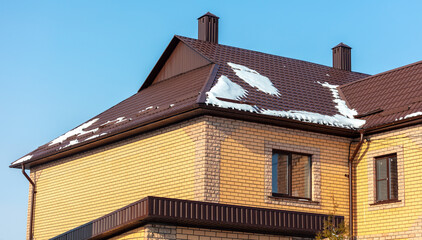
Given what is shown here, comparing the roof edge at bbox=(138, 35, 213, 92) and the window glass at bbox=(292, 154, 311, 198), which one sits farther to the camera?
the roof edge at bbox=(138, 35, 213, 92)

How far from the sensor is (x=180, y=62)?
79.9ft

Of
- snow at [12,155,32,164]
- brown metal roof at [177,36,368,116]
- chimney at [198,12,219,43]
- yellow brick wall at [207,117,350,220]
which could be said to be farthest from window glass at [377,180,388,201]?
snow at [12,155,32,164]

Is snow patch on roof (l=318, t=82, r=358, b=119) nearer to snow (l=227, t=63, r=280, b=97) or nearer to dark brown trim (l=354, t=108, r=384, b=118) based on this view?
dark brown trim (l=354, t=108, r=384, b=118)

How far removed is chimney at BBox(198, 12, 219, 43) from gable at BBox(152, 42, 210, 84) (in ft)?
3.87

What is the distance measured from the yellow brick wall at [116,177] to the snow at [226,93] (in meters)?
0.73

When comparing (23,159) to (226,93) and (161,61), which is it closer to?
(161,61)

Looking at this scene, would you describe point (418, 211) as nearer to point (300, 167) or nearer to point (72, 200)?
point (300, 167)

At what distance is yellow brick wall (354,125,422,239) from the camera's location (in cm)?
1902

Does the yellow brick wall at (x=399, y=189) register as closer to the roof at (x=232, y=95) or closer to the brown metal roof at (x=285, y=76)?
the roof at (x=232, y=95)

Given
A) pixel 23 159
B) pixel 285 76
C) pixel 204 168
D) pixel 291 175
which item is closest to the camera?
pixel 204 168

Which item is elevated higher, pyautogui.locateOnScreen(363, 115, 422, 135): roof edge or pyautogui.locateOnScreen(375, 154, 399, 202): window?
pyautogui.locateOnScreen(363, 115, 422, 135): roof edge

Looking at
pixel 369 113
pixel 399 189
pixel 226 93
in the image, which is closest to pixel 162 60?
pixel 226 93

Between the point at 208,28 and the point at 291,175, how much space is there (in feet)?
24.5

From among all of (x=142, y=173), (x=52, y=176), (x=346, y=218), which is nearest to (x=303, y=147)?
(x=346, y=218)
